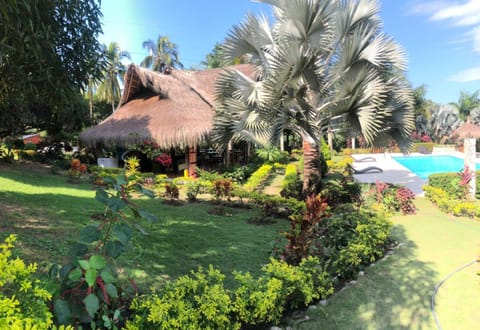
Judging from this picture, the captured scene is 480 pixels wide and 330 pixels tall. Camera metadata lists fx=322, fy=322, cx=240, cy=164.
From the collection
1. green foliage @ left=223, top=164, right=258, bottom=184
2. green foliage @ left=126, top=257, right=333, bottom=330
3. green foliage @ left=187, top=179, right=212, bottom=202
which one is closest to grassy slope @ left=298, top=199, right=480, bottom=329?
green foliage @ left=126, top=257, right=333, bottom=330

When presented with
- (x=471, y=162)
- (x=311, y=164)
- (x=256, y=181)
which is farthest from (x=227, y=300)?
(x=471, y=162)

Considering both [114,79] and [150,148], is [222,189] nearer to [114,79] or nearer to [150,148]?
[150,148]

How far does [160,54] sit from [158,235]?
35318 millimetres

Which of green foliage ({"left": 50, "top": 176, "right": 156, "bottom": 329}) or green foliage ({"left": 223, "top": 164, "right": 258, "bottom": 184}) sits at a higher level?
green foliage ({"left": 50, "top": 176, "right": 156, "bottom": 329})

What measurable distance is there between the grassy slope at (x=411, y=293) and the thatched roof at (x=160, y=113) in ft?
31.2

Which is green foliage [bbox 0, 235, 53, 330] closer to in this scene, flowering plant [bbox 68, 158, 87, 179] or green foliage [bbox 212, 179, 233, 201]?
green foliage [bbox 212, 179, 233, 201]

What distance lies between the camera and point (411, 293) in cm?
383

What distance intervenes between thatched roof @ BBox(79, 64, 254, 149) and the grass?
18.3 ft

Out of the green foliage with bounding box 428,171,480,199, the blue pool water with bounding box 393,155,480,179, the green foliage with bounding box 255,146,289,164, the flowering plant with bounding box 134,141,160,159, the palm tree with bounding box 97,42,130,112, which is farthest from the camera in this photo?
the palm tree with bounding box 97,42,130,112

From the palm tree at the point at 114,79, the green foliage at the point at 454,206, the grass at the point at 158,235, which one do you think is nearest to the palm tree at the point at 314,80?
the green foliage at the point at 454,206

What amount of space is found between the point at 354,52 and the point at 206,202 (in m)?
5.37

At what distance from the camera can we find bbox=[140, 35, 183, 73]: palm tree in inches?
1430

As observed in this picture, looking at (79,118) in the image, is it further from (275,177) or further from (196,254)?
(196,254)

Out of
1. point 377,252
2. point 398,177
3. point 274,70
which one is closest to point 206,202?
point 274,70
